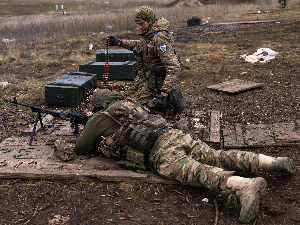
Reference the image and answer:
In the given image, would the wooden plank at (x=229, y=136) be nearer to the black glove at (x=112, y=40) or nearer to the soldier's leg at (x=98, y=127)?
the soldier's leg at (x=98, y=127)

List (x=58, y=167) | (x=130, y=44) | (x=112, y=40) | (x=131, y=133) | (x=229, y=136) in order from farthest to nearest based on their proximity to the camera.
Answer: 1. (x=130, y=44)
2. (x=112, y=40)
3. (x=229, y=136)
4. (x=58, y=167)
5. (x=131, y=133)

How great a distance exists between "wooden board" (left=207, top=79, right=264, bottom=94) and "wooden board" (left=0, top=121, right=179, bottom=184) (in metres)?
4.35

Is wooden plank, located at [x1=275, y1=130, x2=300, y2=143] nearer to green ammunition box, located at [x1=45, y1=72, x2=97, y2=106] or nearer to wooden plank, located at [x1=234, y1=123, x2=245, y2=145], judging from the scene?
wooden plank, located at [x1=234, y1=123, x2=245, y2=145]

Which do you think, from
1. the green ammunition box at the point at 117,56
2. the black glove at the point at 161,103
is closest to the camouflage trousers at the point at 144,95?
the black glove at the point at 161,103

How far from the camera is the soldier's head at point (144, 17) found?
5.60 meters

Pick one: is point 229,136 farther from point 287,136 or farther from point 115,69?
point 115,69

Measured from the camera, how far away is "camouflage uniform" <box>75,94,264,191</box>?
12.3 ft

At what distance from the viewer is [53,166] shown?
14.8 feet

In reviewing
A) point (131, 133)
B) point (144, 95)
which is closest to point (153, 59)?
point (144, 95)

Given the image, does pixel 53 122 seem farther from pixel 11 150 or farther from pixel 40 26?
pixel 40 26

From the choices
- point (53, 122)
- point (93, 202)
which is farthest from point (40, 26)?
point (93, 202)

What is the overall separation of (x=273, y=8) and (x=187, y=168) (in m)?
26.8

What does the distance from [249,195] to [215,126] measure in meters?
2.85

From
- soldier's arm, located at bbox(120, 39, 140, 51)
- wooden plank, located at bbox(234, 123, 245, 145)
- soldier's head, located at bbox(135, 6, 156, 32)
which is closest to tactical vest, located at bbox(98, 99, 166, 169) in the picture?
wooden plank, located at bbox(234, 123, 245, 145)
